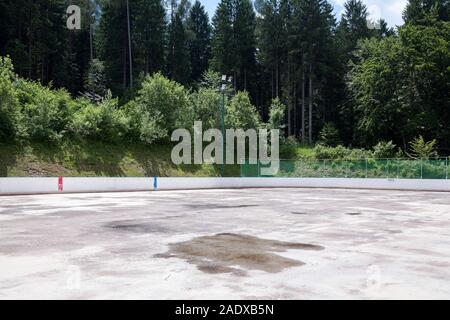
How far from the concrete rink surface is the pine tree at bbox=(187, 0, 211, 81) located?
81589 millimetres

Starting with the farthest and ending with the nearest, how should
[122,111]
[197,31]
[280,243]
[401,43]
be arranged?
[197,31] < [401,43] < [122,111] < [280,243]

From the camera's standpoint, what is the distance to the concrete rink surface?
23.1 feet

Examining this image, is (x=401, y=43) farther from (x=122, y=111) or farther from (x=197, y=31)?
(x=197, y=31)

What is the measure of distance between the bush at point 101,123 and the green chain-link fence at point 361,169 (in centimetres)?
1367

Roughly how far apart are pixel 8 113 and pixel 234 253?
37428 mm

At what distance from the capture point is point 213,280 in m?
7.62

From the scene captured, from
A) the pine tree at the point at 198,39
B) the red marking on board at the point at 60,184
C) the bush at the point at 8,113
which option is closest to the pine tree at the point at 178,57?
the pine tree at the point at 198,39

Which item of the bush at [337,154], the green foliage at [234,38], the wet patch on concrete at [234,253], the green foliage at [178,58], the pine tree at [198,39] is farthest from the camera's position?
the pine tree at [198,39]

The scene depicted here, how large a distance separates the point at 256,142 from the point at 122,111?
52.2ft

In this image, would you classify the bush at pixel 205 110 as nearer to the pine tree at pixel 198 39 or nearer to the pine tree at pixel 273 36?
the pine tree at pixel 273 36

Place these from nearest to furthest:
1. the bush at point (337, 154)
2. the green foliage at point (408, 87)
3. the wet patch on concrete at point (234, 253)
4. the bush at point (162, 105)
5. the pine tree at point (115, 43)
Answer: the wet patch on concrete at point (234, 253), the bush at point (162, 105), the bush at point (337, 154), the green foliage at point (408, 87), the pine tree at point (115, 43)

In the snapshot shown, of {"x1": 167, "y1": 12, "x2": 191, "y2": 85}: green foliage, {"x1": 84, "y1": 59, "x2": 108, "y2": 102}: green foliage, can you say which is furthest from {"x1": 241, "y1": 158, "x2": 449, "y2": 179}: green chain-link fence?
{"x1": 84, "y1": 59, "x2": 108, "y2": 102}: green foliage

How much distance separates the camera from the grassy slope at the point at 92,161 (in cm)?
3891
